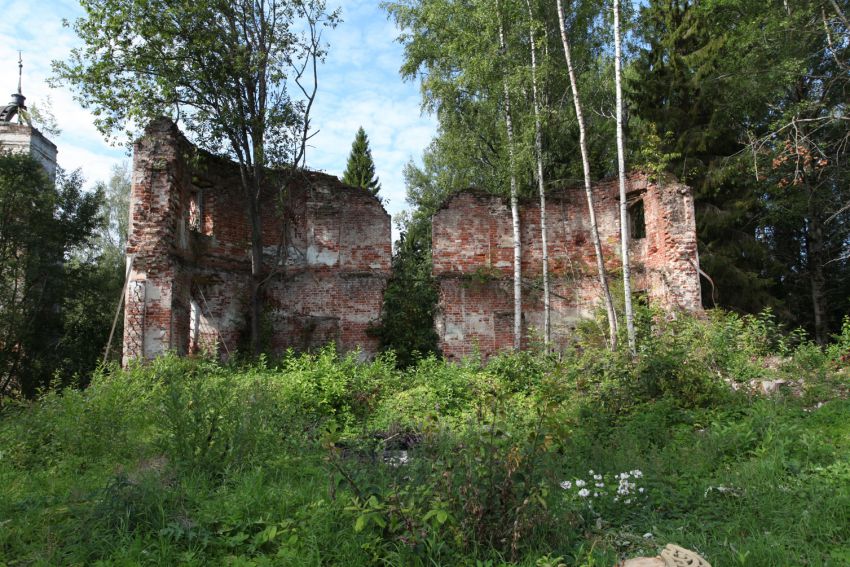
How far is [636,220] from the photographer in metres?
16.5

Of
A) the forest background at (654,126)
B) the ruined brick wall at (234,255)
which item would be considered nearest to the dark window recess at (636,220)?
the forest background at (654,126)

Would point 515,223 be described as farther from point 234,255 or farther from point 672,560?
point 672,560

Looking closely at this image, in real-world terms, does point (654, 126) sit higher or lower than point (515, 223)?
higher

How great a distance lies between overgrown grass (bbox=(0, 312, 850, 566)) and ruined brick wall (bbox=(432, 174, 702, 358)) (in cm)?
519

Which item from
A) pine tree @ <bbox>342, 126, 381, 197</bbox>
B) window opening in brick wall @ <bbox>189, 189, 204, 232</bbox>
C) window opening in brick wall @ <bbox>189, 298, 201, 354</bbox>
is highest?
pine tree @ <bbox>342, 126, 381, 197</bbox>

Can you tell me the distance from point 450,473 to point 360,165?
97.5 feet

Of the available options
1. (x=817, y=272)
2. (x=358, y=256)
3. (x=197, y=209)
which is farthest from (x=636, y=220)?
(x=197, y=209)

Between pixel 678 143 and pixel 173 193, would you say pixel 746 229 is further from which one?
pixel 173 193

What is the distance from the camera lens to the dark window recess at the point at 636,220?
15.8 metres

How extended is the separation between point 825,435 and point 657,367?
2.25 meters

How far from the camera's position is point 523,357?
10.5 metres

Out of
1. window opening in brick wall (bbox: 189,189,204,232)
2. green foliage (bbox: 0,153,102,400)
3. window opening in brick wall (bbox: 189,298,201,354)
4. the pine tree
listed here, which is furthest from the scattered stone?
the pine tree

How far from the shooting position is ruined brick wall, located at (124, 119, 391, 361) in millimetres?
11594

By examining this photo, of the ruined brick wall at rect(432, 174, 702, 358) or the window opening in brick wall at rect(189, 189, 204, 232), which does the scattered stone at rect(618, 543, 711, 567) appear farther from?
the window opening in brick wall at rect(189, 189, 204, 232)
